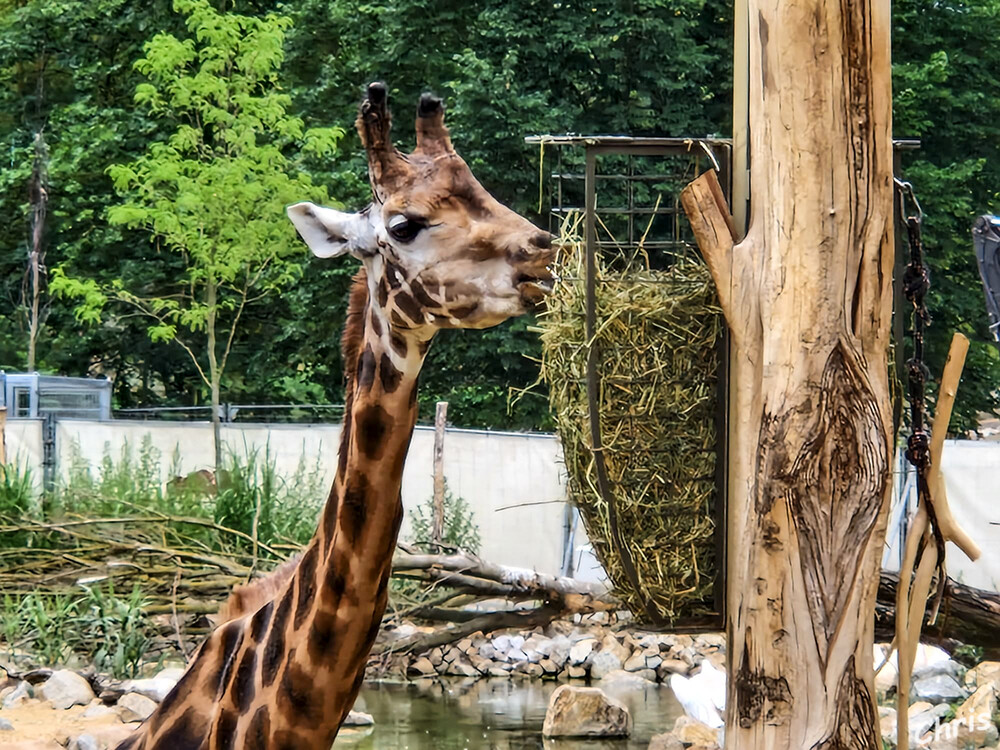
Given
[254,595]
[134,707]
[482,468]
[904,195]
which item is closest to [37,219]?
[482,468]

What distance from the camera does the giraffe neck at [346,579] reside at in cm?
364

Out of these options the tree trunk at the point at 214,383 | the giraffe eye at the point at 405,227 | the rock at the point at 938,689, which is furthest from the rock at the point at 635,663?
the giraffe eye at the point at 405,227

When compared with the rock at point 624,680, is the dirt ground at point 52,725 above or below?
above

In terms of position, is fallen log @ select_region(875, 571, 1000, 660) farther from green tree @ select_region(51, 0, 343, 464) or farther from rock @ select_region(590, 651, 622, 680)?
green tree @ select_region(51, 0, 343, 464)

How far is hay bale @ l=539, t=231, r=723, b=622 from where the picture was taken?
4.64 meters

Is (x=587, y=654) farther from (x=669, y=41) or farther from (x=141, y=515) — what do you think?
(x=669, y=41)

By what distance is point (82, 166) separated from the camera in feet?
69.2

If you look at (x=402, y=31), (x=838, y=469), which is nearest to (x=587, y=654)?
(x=838, y=469)

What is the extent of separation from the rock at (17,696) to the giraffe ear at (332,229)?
5505mm

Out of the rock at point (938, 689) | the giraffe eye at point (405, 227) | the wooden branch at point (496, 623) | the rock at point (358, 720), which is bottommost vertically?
the rock at point (358, 720)

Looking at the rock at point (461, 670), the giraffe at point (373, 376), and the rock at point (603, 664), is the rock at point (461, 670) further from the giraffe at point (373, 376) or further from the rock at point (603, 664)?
the giraffe at point (373, 376)

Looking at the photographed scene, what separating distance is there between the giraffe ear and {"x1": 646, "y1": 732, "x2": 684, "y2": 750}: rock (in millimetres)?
4530

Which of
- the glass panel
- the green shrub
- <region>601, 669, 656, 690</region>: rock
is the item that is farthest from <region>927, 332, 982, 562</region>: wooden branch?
the glass panel

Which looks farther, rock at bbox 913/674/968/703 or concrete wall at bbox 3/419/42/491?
concrete wall at bbox 3/419/42/491
